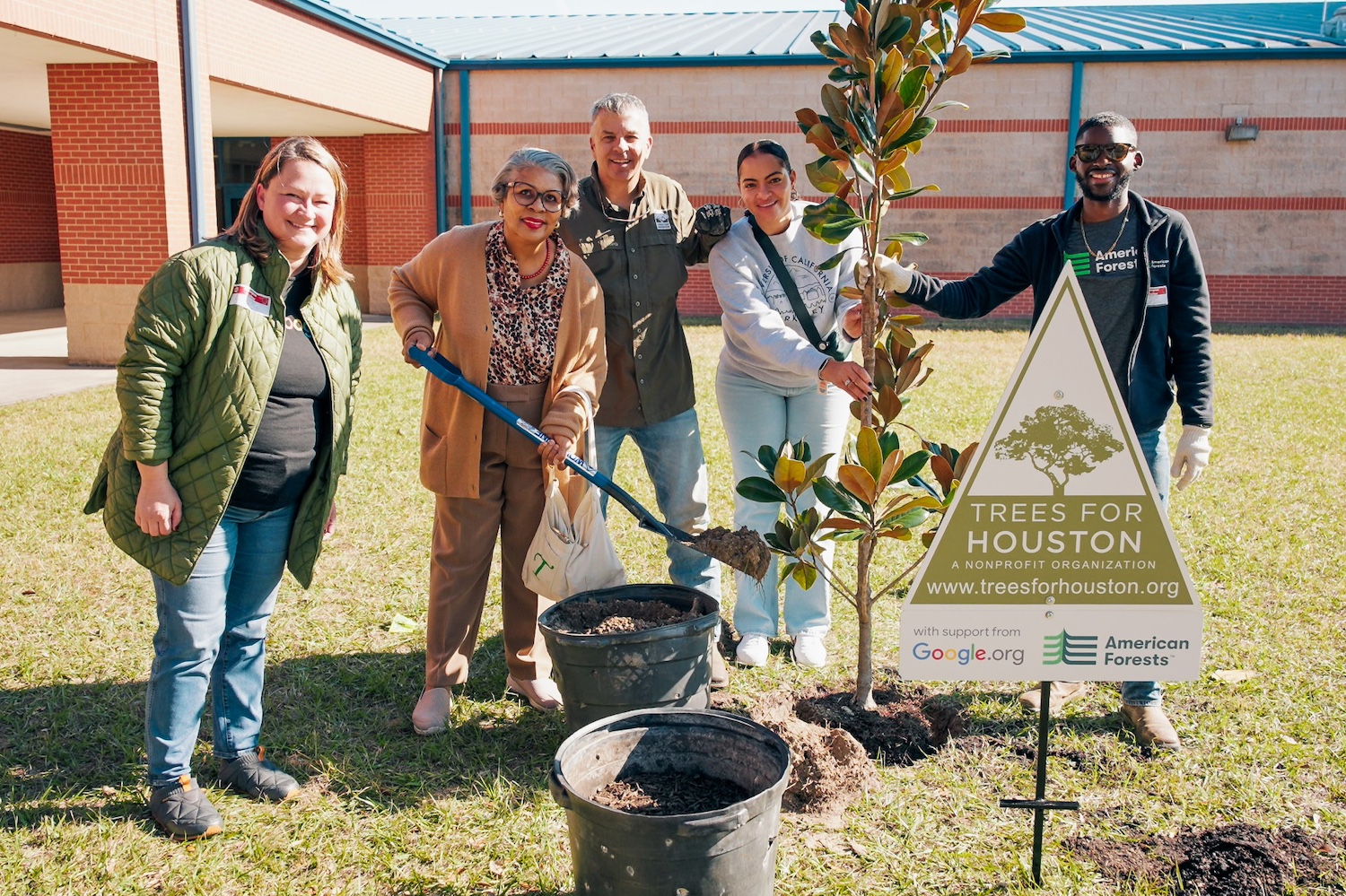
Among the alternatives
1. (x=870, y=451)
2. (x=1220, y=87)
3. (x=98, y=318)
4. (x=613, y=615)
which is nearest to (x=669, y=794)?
(x=613, y=615)

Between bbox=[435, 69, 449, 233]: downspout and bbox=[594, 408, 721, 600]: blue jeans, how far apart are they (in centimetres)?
1624

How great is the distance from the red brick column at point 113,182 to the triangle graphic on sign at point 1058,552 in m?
11.6

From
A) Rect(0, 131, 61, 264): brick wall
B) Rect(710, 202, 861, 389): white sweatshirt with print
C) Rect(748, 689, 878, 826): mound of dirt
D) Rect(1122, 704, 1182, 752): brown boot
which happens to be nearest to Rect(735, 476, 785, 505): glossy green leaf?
Rect(710, 202, 861, 389): white sweatshirt with print

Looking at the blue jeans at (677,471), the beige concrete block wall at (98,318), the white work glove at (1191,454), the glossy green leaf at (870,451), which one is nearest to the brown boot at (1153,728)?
the white work glove at (1191,454)

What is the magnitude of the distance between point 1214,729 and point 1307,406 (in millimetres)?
7969

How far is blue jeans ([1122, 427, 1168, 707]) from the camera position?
11.7 ft

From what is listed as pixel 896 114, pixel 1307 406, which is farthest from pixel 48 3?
pixel 1307 406

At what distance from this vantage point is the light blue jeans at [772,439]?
4.27m

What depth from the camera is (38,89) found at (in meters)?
14.9

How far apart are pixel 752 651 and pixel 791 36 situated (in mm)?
19064

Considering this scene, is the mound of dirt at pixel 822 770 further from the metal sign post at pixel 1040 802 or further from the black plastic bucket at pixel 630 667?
the metal sign post at pixel 1040 802

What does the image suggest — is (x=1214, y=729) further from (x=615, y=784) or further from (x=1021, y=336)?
(x=1021, y=336)

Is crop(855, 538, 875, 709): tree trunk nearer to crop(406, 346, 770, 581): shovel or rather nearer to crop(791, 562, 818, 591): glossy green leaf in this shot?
crop(791, 562, 818, 591): glossy green leaf

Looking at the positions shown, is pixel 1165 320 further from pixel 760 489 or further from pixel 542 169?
pixel 542 169
